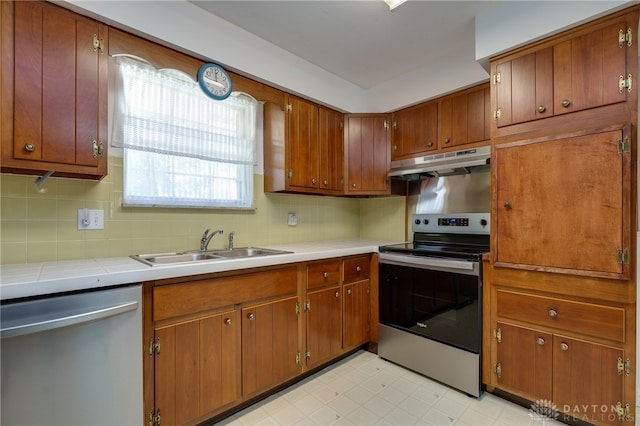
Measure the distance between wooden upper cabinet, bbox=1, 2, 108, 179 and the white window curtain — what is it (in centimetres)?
30

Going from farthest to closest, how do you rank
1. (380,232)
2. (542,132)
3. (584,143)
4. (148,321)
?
(380,232), (542,132), (584,143), (148,321)

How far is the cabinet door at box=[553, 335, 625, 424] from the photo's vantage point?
1.52 meters

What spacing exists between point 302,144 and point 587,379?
2.35 meters

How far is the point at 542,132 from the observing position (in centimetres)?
175

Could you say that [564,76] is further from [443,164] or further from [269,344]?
[269,344]

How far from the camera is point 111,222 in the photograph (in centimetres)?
178

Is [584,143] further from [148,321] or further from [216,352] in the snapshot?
[148,321]

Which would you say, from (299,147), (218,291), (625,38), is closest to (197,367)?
(218,291)

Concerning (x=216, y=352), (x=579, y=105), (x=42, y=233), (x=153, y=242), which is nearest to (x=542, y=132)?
(x=579, y=105)

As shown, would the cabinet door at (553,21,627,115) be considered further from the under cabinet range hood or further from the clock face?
the clock face

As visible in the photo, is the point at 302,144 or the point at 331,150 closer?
the point at 302,144

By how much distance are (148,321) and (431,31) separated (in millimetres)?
2519

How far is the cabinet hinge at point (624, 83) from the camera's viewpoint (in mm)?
1482

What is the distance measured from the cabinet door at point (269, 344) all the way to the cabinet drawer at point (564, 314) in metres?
1.36
